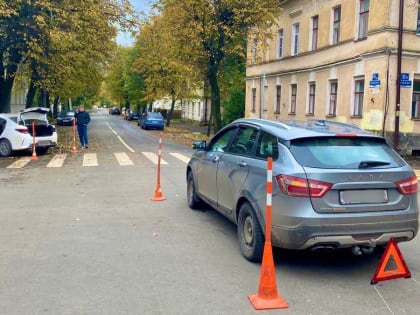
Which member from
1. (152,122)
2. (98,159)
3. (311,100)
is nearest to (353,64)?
(311,100)

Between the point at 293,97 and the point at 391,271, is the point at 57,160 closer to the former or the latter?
the point at 391,271

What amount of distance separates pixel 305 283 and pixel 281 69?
2593cm

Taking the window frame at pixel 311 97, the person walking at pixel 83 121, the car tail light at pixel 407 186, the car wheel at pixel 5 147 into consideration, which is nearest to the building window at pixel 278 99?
the window frame at pixel 311 97

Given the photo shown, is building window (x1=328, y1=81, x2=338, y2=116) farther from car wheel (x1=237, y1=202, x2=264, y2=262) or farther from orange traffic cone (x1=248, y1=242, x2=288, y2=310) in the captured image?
orange traffic cone (x1=248, y1=242, x2=288, y2=310)

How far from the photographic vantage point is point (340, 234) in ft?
15.1

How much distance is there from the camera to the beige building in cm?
1898

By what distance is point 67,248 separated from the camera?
18.9 feet

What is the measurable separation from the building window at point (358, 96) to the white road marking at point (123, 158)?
10830 mm

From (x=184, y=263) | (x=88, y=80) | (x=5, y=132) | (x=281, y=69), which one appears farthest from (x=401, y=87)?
(x=88, y=80)

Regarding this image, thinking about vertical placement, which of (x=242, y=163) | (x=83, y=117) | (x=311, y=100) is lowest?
(x=242, y=163)

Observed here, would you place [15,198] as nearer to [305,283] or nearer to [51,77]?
[305,283]

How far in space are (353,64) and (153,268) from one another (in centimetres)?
1863

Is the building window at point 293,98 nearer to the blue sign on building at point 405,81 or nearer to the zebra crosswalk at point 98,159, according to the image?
the blue sign on building at point 405,81

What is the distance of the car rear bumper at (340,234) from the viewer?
4.59 m
